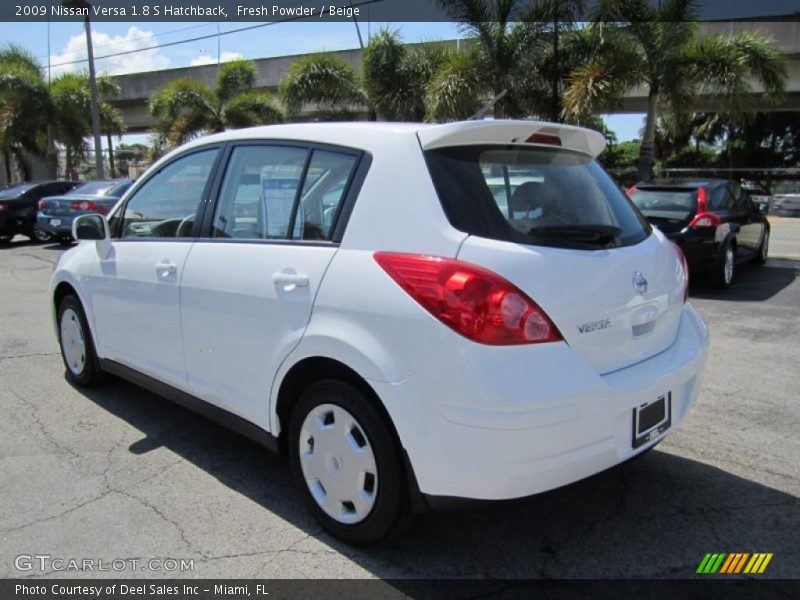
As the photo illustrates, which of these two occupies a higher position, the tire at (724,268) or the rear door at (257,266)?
the rear door at (257,266)

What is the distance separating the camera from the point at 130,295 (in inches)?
154

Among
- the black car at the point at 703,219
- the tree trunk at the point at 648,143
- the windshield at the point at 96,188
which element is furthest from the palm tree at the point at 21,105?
the black car at the point at 703,219

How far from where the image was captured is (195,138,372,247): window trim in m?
2.78

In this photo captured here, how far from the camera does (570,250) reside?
2592 mm

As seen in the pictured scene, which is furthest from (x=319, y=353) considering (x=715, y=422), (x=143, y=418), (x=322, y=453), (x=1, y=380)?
(x=1, y=380)

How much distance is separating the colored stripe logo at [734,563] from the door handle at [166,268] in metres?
2.85

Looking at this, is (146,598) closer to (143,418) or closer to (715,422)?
(143,418)

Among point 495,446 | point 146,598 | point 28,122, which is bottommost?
point 146,598

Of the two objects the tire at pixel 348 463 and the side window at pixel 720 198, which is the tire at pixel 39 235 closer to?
the side window at pixel 720 198

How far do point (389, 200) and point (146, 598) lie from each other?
1814 millimetres

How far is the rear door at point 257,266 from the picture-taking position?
2.85 meters

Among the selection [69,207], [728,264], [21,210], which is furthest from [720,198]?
[21,210]

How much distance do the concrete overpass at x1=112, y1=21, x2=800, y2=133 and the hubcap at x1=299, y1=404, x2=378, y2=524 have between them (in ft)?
57.1

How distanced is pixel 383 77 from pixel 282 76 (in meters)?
14.9
